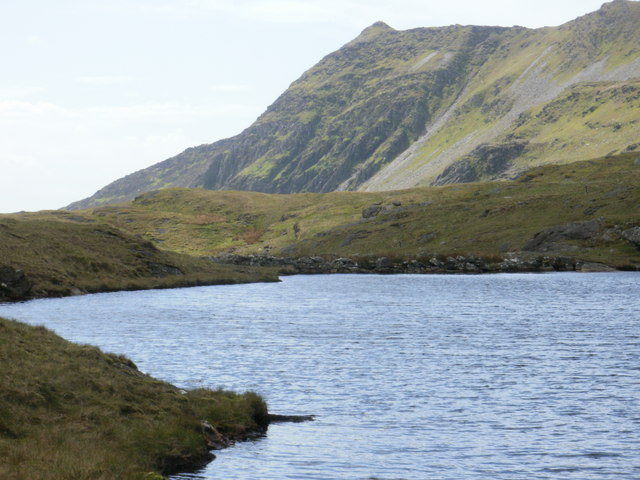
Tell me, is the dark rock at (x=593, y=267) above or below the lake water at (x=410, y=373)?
above

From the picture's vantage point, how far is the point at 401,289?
11269 cm

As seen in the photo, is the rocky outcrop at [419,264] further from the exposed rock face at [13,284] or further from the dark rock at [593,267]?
the exposed rock face at [13,284]

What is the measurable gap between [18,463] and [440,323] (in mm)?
50888

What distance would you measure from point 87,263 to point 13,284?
84.9ft

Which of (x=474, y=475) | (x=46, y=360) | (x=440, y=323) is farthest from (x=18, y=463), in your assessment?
(x=440, y=323)

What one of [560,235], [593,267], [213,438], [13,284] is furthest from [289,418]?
[560,235]

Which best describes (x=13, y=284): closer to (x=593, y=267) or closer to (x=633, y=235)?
(x=593, y=267)

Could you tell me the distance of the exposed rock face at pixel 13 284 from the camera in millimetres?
87562

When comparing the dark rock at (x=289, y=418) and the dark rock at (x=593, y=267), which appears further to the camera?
the dark rock at (x=593, y=267)

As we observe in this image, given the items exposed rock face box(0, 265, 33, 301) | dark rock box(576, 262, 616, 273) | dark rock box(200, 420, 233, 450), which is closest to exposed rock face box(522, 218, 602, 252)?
dark rock box(576, 262, 616, 273)

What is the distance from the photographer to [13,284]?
89.2 m

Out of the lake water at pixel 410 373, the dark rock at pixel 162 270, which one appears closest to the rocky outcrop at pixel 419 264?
the dark rock at pixel 162 270

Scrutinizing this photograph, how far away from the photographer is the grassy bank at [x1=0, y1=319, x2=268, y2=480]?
725 inches

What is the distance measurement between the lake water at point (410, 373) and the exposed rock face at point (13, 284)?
5851mm
